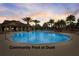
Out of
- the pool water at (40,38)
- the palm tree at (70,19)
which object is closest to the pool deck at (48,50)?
the pool water at (40,38)

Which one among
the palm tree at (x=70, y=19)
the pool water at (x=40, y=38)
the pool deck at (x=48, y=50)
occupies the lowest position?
the pool deck at (x=48, y=50)

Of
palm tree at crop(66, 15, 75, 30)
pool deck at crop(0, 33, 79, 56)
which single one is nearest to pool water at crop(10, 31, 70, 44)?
pool deck at crop(0, 33, 79, 56)

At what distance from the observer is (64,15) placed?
271cm

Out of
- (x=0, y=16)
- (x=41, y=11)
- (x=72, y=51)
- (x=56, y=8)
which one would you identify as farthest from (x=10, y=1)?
(x=72, y=51)

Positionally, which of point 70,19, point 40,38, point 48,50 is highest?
point 70,19

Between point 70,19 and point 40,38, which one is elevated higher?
point 70,19

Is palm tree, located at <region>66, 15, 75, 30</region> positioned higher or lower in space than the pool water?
higher

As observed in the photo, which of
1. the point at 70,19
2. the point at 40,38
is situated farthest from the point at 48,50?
the point at 70,19

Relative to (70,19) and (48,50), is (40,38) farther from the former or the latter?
(70,19)

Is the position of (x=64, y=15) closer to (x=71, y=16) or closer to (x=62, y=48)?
(x=71, y=16)

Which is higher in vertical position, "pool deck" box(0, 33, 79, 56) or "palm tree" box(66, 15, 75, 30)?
"palm tree" box(66, 15, 75, 30)

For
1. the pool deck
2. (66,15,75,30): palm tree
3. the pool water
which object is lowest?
the pool deck

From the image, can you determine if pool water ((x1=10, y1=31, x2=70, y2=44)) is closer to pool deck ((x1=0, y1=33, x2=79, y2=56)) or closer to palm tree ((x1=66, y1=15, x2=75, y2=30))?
pool deck ((x1=0, y1=33, x2=79, y2=56))

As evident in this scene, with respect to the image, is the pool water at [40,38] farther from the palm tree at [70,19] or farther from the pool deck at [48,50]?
the palm tree at [70,19]
